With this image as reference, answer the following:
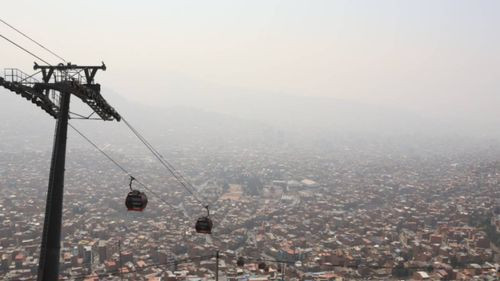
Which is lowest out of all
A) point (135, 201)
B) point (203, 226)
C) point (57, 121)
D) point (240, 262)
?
point (240, 262)

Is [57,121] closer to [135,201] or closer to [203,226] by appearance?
[135,201]

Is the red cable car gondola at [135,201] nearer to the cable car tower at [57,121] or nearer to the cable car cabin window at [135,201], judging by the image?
the cable car cabin window at [135,201]

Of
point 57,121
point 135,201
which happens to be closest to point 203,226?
point 135,201

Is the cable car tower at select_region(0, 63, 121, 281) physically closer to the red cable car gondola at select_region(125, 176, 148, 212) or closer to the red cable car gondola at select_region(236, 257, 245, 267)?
the red cable car gondola at select_region(125, 176, 148, 212)

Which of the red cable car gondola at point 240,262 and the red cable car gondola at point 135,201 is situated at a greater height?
the red cable car gondola at point 135,201

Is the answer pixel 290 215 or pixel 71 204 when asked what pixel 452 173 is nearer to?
pixel 290 215

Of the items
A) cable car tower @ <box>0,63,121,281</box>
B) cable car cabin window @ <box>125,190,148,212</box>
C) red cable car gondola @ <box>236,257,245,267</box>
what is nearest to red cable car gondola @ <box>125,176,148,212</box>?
cable car cabin window @ <box>125,190,148,212</box>

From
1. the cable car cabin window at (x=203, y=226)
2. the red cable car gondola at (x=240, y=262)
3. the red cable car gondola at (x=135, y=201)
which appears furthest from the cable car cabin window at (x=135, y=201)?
the red cable car gondola at (x=240, y=262)

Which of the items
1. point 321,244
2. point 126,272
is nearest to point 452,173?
point 321,244

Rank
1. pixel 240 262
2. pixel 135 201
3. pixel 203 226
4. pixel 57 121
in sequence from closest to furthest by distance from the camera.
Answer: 1. pixel 57 121
2. pixel 135 201
3. pixel 203 226
4. pixel 240 262

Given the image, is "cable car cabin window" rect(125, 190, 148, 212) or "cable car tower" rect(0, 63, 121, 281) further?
"cable car cabin window" rect(125, 190, 148, 212)

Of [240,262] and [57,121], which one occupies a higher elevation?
[57,121]
